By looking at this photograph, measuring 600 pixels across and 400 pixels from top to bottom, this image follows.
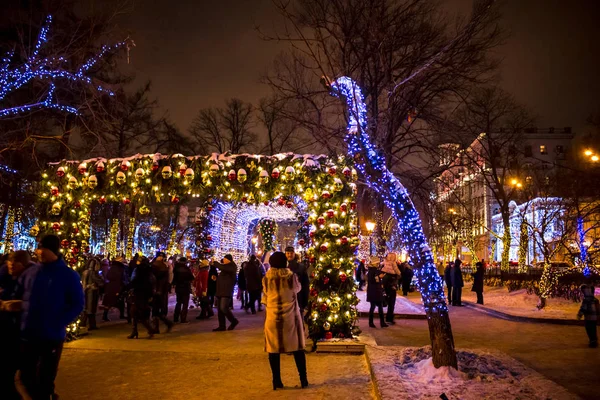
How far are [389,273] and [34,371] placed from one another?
31.2 ft

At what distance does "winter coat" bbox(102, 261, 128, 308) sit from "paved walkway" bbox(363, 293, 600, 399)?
7138mm

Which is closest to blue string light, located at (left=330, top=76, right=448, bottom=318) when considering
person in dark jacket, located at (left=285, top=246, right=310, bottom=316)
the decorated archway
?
the decorated archway

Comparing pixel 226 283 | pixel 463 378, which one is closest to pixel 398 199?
pixel 463 378

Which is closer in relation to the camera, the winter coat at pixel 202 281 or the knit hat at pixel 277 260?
the knit hat at pixel 277 260

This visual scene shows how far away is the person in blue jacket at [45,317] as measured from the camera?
466 centimetres

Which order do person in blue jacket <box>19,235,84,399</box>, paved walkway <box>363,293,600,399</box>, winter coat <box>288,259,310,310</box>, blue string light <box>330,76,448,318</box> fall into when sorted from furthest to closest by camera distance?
winter coat <box>288,259,310,310</box> → paved walkway <box>363,293,600,399</box> → blue string light <box>330,76,448,318</box> → person in blue jacket <box>19,235,84,399</box>

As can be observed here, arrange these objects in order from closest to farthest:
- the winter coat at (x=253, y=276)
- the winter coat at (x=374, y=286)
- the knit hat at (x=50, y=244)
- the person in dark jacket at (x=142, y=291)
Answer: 1. the knit hat at (x=50, y=244)
2. the person in dark jacket at (x=142, y=291)
3. the winter coat at (x=374, y=286)
4. the winter coat at (x=253, y=276)

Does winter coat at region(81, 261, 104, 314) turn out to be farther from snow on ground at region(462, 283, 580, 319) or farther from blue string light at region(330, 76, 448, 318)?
snow on ground at region(462, 283, 580, 319)

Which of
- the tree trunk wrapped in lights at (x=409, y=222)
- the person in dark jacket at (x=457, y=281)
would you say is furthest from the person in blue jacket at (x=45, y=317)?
the person in dark jacket at (x=457, y=281)

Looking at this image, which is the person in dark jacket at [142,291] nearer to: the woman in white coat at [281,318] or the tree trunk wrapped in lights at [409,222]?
the woman in white coat at [281,318]

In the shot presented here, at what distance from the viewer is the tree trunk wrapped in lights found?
654 centimetres

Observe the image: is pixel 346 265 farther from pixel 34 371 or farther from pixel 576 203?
pixel 576 203

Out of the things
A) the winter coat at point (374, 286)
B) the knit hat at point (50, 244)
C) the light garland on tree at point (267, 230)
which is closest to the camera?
the knit hat at point (50, 244)

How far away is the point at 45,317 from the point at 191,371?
3576 millimetres
